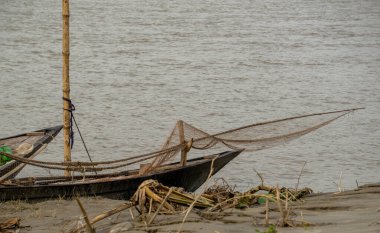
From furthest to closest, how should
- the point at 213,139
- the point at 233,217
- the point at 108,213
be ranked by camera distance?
the point at 213,139 < the point at 233,217 < the point at 108,213

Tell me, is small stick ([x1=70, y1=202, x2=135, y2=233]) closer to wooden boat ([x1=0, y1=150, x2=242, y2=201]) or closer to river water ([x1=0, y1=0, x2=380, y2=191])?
wooden boat ([x1=0, y1=150, x2=242, y2=201])

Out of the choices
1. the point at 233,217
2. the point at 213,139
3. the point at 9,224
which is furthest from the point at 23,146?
the point at 233,217

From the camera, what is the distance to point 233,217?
6383 mm

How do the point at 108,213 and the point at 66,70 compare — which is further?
the point at 66,70

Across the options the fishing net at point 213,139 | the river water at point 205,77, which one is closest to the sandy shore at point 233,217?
the fishing net at point 213,139

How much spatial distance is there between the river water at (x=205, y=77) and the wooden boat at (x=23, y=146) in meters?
2.07

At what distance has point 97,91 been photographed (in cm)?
1967

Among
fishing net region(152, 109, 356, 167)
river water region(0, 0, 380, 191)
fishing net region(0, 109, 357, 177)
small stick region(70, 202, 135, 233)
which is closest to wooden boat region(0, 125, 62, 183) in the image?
fishing net region(0, 109, 357, 177)

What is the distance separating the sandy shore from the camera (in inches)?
225

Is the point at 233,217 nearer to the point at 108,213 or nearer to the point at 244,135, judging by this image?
the point at 108,213

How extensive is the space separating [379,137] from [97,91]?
25.2 feet

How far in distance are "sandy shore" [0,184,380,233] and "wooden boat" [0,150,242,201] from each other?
0.43ft

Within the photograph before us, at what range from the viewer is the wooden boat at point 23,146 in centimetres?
875

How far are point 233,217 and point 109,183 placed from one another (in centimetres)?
236
